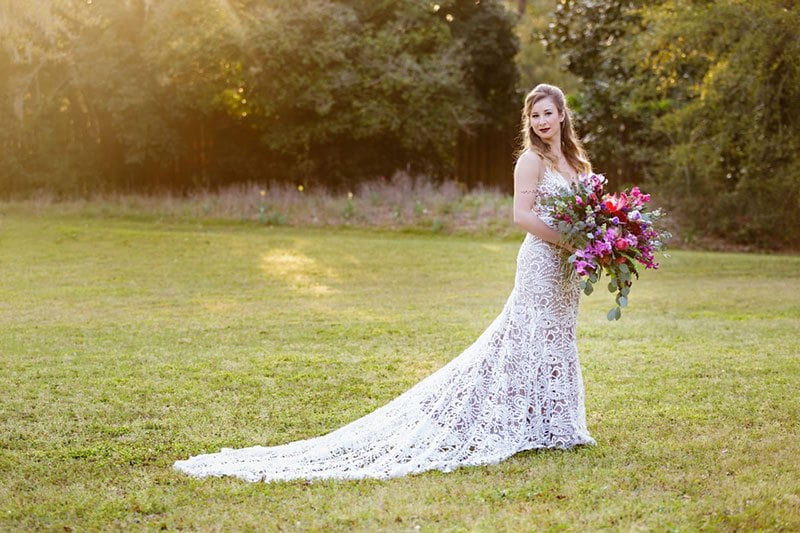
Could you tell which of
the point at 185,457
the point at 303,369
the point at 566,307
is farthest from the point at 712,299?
the point at 185,457

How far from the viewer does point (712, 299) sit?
40.5 ft

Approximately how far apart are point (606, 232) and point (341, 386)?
3.00 m

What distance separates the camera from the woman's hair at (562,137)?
550cm

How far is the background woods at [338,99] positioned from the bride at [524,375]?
39.0 ft

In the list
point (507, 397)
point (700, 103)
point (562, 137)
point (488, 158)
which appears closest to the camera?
point (507, 397)

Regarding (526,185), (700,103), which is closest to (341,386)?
(526,185)

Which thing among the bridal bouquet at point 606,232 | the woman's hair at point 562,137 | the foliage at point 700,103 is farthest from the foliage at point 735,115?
the bridal bouquet at point 606,232

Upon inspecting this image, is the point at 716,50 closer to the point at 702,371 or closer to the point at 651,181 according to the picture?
the point at 651,181

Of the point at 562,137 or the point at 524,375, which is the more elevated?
the point at 562,137

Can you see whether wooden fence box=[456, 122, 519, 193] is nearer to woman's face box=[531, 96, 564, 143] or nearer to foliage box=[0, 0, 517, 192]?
foliage box=[0, 0, 517, 192]

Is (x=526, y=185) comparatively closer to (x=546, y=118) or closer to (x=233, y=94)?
(x=546, y=118)

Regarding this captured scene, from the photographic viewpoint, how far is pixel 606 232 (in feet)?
16.5

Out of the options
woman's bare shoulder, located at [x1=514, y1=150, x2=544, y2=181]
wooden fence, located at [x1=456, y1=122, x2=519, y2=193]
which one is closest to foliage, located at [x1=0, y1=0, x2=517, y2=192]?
wooden fence, located at [x1=456, y1=122, x2=519, y2=193]

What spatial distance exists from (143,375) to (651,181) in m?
16.2
